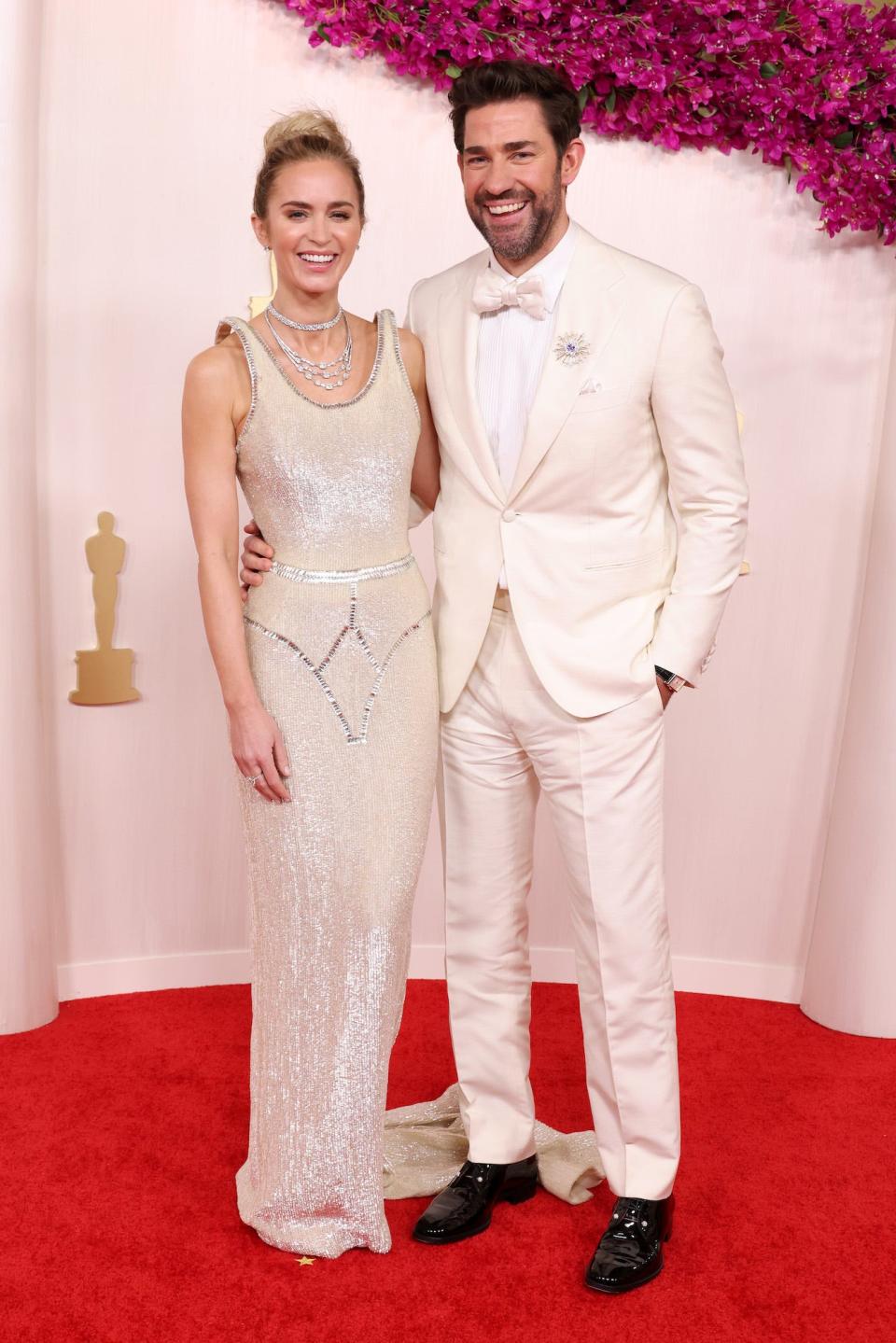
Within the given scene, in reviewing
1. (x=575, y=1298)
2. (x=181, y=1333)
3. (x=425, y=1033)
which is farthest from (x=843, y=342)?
(x=181, y=1333)

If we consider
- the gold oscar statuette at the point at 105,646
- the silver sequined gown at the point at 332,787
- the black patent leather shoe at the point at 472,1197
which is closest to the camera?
the silver sequined gown at the point at 332,787

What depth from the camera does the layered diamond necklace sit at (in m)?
2.51

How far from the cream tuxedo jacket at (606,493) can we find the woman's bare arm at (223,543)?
0.42 m

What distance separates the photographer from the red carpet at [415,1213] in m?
2.38

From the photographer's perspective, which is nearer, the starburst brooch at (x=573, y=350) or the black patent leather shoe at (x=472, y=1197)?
the starburst brooch at (x=573, y=350)

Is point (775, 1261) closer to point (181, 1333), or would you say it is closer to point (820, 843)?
point (181, 1333)

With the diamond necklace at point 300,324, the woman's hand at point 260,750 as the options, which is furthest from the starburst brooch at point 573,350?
the woman's hand at point 260,750

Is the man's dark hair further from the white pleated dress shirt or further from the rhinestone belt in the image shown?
the rhinestone belt

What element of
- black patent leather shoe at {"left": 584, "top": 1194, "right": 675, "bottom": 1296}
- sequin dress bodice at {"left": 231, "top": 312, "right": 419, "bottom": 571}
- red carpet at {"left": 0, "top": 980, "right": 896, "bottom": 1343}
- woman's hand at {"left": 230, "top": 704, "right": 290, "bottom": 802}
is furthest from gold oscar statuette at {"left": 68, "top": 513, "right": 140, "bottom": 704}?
black patent leather shoe at {"left": 584, "top": 1194, "right": 675, "bottom": 1296}

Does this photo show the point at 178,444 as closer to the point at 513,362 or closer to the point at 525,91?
the point at 513,362

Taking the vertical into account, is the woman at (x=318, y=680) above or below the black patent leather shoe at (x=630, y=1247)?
above

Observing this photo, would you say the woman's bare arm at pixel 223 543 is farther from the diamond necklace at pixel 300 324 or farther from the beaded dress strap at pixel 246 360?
the diamond necklace at pixel 300 324

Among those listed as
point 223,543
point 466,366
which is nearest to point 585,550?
point 466,366

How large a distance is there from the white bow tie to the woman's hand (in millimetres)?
874
